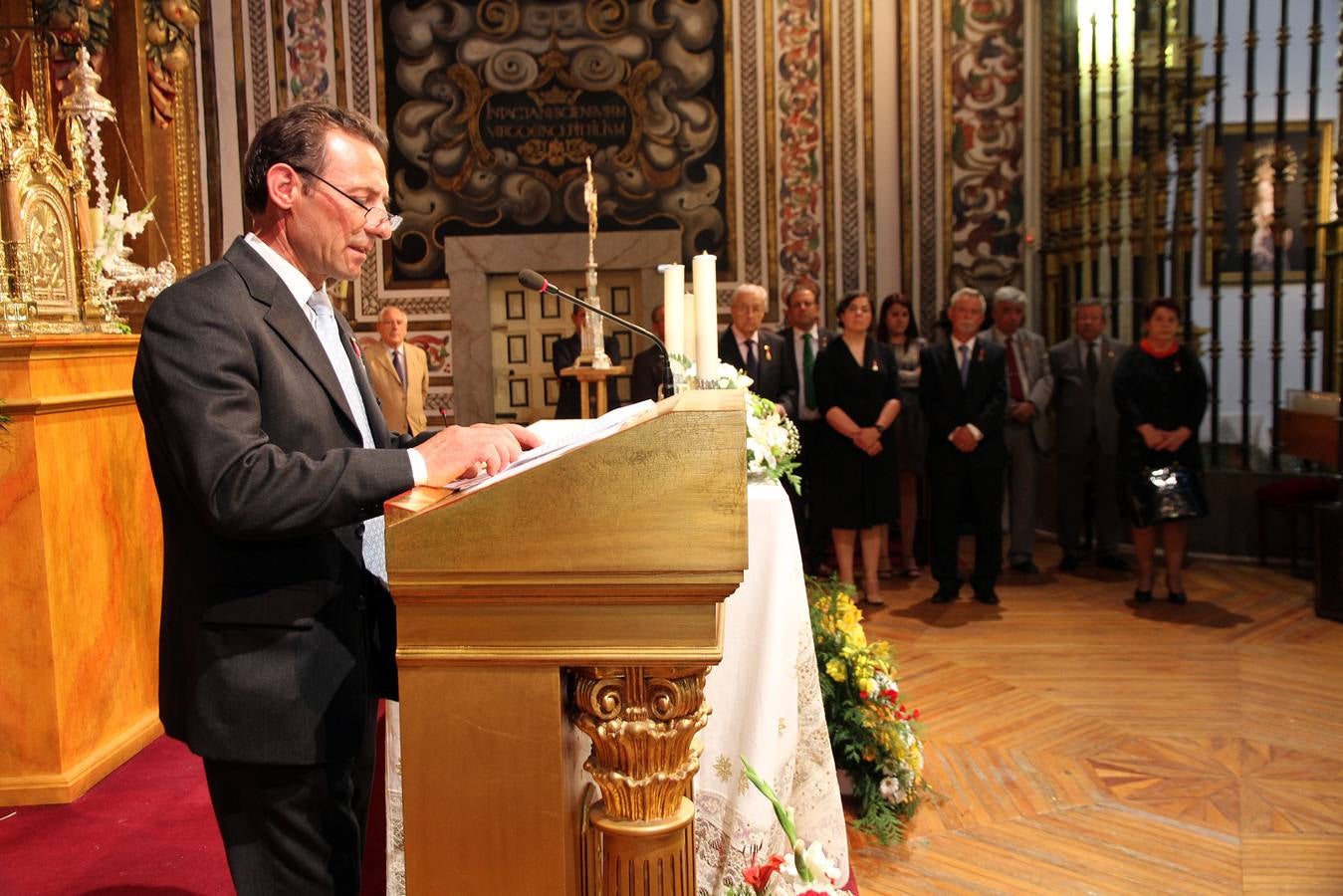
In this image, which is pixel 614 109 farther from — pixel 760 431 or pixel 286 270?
pixel 286 270

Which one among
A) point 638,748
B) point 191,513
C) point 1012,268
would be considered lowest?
point 638,748

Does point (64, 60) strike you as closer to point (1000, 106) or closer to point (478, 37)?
point (478, 37)

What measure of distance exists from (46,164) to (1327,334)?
621 cm

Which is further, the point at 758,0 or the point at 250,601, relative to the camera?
the point at 758,0

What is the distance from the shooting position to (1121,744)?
388 cm

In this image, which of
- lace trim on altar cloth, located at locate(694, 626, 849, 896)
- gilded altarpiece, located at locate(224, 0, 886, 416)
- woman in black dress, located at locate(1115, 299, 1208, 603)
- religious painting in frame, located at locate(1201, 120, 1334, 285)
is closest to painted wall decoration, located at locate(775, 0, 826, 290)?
gilded altarpiece, located at locate(224, 0, 886, 416)

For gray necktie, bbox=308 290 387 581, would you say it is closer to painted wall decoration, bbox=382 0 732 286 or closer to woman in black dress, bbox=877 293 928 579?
woman in black dress, bbox=877 293 928 579

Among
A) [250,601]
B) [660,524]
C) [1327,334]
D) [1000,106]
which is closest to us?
[660,524]

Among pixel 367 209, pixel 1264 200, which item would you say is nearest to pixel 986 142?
pixel 1264 200

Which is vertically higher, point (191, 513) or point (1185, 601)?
point (191, 513)

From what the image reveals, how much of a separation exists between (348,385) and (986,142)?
794 cm

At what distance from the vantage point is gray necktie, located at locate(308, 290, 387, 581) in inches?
66.2

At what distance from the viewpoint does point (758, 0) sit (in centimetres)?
890

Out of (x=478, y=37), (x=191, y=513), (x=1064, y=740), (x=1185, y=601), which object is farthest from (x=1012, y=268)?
(x=191, y=513)
